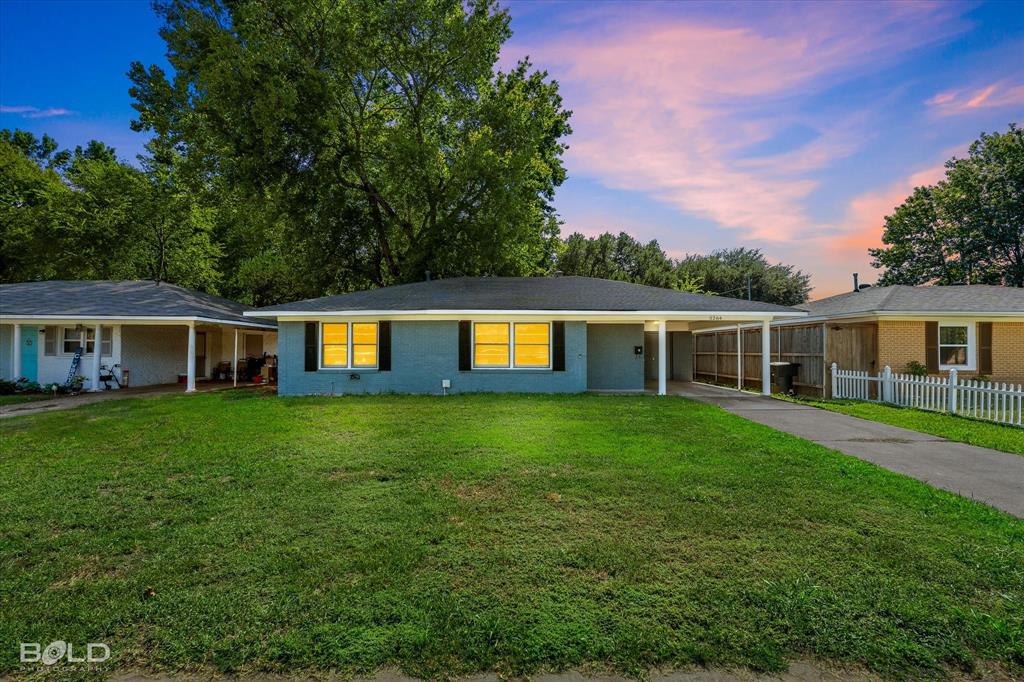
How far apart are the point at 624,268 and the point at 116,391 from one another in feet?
106

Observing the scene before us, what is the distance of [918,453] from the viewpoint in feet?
22.9

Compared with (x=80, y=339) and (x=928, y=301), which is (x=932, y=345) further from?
(x=80, y=339)

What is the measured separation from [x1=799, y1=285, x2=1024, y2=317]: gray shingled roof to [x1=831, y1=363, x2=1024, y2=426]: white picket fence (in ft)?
6.73

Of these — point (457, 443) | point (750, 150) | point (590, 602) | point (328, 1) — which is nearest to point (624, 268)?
point (750, 150)

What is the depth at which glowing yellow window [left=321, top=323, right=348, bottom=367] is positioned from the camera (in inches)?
555

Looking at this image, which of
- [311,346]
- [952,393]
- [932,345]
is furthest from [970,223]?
[311,346]

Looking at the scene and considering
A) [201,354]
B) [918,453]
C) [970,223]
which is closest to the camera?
[918,453]

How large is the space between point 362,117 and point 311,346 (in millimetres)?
11647

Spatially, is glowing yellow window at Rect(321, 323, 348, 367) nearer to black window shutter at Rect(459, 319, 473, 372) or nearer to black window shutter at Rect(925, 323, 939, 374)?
black window shutter at Rect(459, 319, 473, 372)

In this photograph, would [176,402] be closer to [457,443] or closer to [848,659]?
[457,443]

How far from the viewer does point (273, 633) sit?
282 centimetres

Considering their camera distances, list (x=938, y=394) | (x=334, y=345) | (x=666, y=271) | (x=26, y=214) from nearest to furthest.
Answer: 1. (x=938, y=394)
2. (x=334, y=345)
3. (x=26, y=214)
4. (x=666, y=271)

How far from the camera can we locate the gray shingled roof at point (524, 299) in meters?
13.6

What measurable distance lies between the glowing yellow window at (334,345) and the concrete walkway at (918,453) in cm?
1059
